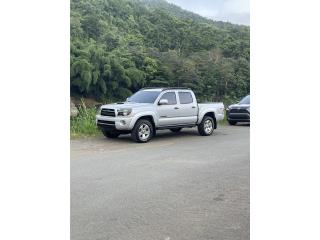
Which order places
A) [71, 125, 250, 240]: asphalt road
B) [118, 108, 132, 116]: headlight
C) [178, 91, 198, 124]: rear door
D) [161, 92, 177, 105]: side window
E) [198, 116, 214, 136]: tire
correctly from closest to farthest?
[71, 125, 250, 240]: asphalt road, [118, 108, 132, 116]: headlight, [161, 92, 177, 105]: side window, [178, 91, 198, 124]: rear door, [198, 116, 214, 136]: tire

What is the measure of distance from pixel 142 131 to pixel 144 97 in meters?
0.74

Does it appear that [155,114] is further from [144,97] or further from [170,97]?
[170,97]

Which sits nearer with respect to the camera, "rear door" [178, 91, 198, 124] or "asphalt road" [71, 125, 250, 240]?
"asphalt road" [71, 125, 250, 240]

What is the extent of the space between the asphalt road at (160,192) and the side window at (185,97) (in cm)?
148

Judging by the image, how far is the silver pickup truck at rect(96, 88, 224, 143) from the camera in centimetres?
623

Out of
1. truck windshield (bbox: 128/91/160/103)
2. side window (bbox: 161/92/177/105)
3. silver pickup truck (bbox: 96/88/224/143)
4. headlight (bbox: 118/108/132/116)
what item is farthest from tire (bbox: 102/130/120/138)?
side window (bbox: 161/92/177/105)

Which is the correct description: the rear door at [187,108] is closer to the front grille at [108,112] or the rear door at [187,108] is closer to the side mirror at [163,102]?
the side mirror at [163,102]

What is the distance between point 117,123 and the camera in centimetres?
619

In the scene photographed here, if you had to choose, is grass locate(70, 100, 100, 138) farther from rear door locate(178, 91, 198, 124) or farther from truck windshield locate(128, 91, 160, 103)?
rear door locate(178, 91, 198, 124)

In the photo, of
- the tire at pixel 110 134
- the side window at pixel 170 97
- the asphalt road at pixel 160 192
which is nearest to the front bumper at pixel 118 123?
the tire at pixel 110 134

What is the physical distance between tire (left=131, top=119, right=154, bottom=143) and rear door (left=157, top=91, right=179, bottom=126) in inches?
12.0

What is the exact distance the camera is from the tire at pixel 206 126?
7199mm
